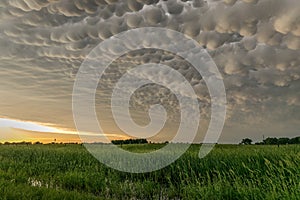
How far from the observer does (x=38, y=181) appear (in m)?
20.6

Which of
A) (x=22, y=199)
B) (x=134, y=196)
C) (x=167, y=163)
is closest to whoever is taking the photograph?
(x=22, y=199)

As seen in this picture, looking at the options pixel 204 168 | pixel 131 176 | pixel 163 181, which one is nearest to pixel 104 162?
pixel 131 176

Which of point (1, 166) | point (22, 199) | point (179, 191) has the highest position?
point (1, 166)

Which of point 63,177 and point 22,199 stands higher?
point 63,177

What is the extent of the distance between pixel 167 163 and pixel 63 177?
24.3 ft

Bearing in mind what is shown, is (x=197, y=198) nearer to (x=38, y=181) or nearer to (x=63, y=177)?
(x=63, y=177)

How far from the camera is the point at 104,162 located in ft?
86.9

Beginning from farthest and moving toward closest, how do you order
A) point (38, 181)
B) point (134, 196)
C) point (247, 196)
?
1. point (38, 181)
2. point (134, 196)
3. point (247, 196)

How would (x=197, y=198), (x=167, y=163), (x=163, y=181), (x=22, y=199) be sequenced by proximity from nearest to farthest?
1. (x=22, y=199)
2. (x=197, y=198)
3. (x=163, y=181)
4. (x=167, y=163)

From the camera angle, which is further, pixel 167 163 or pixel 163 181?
pixel 167 163

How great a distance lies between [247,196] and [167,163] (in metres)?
10.9

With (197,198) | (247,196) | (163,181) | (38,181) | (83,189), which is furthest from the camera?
(163,181)

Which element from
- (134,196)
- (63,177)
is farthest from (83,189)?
(134,196)

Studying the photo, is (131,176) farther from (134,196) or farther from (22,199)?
(22,199)
